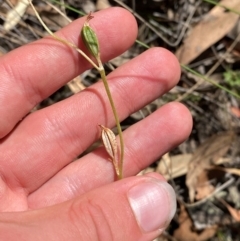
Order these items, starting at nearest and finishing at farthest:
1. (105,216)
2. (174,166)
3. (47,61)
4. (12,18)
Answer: (105,216) < (47,61) < (12,18) < (174,166)

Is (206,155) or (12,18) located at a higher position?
(12,18)

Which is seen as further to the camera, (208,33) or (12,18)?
(208,33)

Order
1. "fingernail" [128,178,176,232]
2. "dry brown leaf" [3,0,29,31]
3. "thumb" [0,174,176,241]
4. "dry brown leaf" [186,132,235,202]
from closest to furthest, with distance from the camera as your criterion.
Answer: "thumb" [0,174,176,241] → "fingernail" [128,178,176,232] → "dry brown leaf" [3,0,29,31] → "dry brown leaf" [186,132,235,202]

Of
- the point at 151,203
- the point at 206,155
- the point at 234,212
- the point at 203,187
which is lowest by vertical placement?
the point at 234,212

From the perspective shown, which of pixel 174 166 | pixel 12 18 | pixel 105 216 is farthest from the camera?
pixel 174 166

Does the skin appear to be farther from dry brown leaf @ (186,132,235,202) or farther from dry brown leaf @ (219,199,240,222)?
dry brown leaf @ (219,199,240,222)

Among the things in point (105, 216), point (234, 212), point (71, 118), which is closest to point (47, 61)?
point (71, 118)

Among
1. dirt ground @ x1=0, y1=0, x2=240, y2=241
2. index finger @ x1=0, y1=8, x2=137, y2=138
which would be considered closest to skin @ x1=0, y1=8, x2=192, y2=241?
index finger @ x1=0, y1=8, x2=137, y2=138

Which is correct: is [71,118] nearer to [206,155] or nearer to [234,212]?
[206,155]
